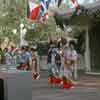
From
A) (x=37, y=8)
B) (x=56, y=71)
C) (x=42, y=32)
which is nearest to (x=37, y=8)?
(x=37, y=8)

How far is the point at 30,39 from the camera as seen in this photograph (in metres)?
36.4

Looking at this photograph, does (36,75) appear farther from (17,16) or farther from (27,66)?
(17,16)

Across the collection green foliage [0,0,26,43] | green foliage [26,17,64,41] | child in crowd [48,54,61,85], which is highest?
green foliage [0,0,26,43]

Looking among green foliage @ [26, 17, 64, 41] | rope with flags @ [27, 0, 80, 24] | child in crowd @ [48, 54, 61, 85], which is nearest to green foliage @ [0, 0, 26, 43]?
green foliage @ [26, 17, 64, 41]

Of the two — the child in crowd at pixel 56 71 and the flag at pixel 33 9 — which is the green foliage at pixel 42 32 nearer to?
the flag at pixel 33 9

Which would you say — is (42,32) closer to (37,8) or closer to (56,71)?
(37,8)

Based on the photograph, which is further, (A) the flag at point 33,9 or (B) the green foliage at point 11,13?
(B) the green foliage at point 11,13

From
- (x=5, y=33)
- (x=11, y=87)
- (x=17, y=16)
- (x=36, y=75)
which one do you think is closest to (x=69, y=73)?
(x=36, y=75)

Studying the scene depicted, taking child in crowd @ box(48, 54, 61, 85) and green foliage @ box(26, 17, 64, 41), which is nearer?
child in crowd @ box(48, 54, 61, 85)

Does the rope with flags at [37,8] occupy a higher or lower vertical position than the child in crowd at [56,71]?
higher

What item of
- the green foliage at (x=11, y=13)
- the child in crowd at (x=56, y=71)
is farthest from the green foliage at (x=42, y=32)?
the child in crowd at (x=56, y=71)

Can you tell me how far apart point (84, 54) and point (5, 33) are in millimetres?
17608

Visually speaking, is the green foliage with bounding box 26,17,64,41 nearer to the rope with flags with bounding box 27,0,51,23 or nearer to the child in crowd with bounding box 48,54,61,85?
the rope with flags with bounding box 27,0,51,23

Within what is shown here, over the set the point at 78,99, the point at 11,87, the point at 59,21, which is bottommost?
the point at 78,99
